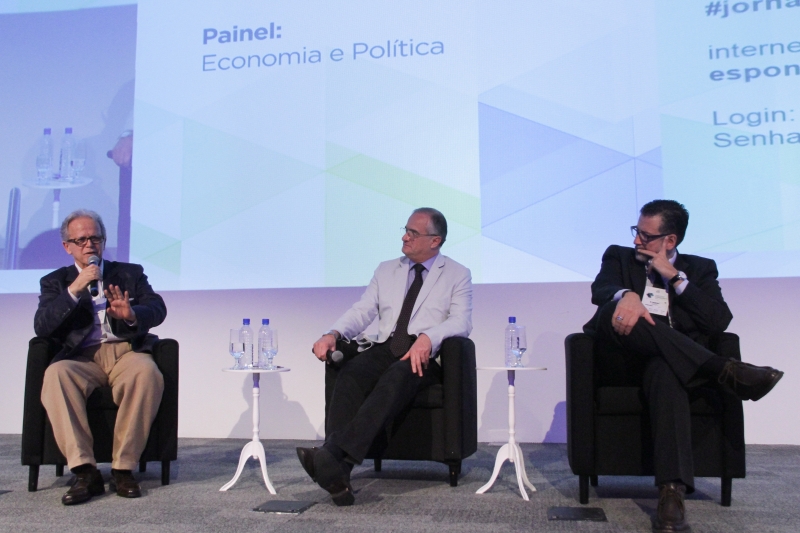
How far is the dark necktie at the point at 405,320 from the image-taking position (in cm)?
312

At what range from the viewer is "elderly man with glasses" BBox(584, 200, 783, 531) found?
2.33m

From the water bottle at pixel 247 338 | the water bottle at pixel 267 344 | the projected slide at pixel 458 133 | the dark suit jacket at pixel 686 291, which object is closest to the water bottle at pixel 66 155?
the projected slide at pixel 458 133

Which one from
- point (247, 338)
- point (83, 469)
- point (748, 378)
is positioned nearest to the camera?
point (748, 378)

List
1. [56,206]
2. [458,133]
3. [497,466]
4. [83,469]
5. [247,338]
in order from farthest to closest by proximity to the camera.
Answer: [56,206] < [458,133] < [247,338] < [497,466] < [83,469]

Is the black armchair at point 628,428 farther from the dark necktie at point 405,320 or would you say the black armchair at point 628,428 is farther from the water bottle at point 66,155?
the water bottle at point 66,155

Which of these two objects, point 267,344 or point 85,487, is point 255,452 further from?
point 85,487

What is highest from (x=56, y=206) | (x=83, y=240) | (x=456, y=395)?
(x=56, y=206)

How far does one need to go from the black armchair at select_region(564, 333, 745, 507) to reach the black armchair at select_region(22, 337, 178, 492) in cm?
150

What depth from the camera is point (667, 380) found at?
8.05 feet

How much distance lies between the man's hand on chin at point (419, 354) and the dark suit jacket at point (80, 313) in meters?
1.03

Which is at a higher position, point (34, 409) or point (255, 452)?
point (34, 409)

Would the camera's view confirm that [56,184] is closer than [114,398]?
No

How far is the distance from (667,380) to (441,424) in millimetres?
867

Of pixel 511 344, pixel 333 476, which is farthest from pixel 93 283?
pixel 511 344
